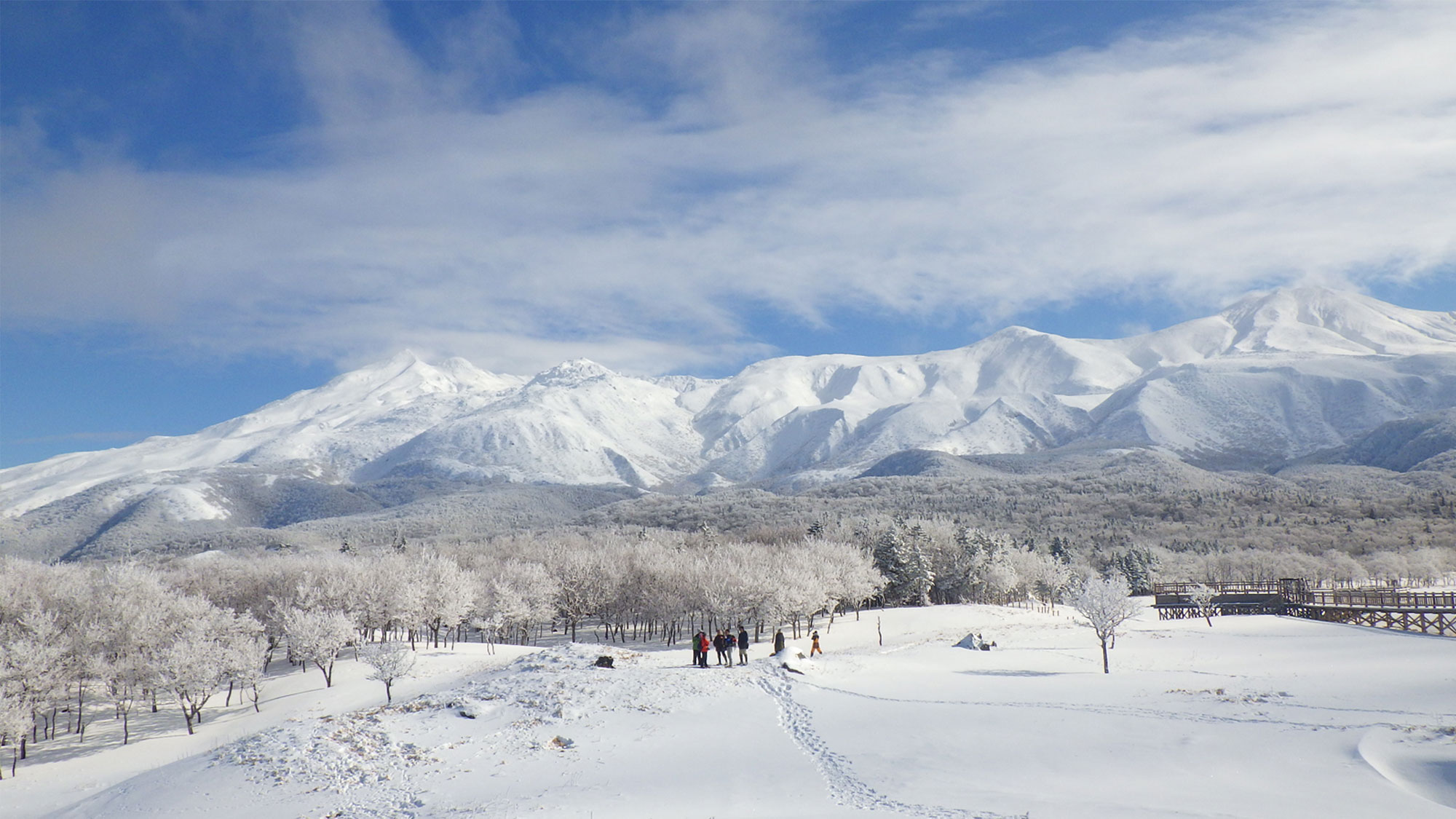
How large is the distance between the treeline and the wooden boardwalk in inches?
1199

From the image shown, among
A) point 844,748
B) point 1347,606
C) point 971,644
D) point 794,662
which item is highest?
point 794,662

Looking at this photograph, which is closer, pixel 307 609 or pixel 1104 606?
pixel 1104 606

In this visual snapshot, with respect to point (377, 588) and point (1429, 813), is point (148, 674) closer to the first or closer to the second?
point (377, 588)

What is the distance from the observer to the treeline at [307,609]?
165 ft

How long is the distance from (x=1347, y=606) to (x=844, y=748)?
5962 cm

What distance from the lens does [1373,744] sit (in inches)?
891

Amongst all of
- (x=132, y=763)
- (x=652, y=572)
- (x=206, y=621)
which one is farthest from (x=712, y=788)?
(x=652, y=572)

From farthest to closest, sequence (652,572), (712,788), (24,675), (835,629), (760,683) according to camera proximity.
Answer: (652,572) < (835,629) < (24,675) < (760,683) < (712,788)

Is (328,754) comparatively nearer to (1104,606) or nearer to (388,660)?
(388,660)

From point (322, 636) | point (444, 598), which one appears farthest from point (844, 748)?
point (444, 598)

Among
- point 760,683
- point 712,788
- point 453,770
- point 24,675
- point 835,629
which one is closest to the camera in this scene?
point 712,788

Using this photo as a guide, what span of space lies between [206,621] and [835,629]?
49.4 m

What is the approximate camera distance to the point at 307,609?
2886 inches

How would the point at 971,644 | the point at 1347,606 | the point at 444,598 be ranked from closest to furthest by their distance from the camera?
the point at 971,644 < the point at 1347,606 < the point at 444,598
